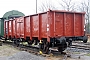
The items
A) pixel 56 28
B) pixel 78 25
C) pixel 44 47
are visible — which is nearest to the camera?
pixel 56 28

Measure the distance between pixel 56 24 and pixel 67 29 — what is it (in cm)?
91

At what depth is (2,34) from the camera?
20422mm

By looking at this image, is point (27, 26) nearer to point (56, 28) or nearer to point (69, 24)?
point (56, 28)

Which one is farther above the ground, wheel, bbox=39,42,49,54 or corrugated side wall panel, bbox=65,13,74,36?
corrugated side wall panel, bbox=65,13,74,36

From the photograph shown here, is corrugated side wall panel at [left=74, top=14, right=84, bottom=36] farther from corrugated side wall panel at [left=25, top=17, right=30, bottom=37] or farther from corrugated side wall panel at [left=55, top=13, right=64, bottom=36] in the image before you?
corrugated side wall panel at [left=25, top=17, right=30, bottom=37]

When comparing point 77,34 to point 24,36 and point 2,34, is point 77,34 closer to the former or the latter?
point 24,36

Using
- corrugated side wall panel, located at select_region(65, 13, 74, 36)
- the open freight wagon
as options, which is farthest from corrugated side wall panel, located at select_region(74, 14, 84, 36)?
corrugated side wall panel, located at select_region(65, 13, 74, 36)

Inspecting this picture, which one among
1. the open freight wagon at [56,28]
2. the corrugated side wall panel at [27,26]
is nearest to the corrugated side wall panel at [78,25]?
the open freight wagon at [56,28]

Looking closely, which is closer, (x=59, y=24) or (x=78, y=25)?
(x=59, y=24)

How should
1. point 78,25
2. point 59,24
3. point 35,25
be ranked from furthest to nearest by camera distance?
point 35,25 < point 78,25 < point 59,24

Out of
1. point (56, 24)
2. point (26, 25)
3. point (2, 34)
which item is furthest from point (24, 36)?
point (2, 34)

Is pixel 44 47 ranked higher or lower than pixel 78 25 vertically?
lower

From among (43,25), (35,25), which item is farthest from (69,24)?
(35,25)

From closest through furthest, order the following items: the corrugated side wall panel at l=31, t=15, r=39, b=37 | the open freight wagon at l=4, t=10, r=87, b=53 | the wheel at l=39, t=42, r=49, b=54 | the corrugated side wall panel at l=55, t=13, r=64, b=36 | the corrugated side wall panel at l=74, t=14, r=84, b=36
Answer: the open freight wagon at l=4, t=10, r=87, b=53, the corrugated side wall panel at l=55, t=13, r=64, b=36, the wheel at l=39, t=42, r=49, b=54, the corrugated side wall panel at l=74, t=14, r=84, b=36, the corrugated side wall panel at l=31, t=15, r=39, b=37
